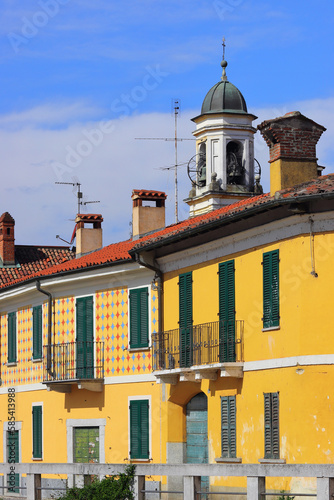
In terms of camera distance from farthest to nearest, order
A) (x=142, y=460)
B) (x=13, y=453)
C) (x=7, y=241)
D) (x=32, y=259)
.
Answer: (x=32, y=259) → (x=7, y=241) → (x=13, y=453) → (x=142, y=460)

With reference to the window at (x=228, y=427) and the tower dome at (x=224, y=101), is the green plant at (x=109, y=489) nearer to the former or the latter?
the window at (x=228, y=427)

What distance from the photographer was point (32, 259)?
48.5m

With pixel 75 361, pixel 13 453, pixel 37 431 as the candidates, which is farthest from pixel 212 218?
pixel 13 453

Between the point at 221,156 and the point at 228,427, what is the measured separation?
62.9ft

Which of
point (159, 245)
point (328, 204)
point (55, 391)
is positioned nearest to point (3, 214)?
point (55, 391)

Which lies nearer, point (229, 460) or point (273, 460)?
point (273, 460)

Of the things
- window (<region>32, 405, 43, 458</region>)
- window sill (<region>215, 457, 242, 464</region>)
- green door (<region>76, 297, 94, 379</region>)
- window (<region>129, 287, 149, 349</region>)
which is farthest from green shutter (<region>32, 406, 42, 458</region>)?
window sill (<region>215, 457, 242, 464</region>)

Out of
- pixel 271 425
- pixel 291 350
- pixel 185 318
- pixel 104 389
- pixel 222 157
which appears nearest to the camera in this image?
pixel 291 350

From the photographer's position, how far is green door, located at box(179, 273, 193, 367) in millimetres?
27156

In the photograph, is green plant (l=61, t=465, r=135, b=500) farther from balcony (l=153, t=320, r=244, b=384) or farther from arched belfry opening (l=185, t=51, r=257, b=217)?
arched belfry opening (l=185, t=51, r=257, b=217)

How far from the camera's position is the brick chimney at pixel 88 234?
39.3 meters

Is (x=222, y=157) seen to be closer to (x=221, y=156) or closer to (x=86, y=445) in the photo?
(x=221, y=156)

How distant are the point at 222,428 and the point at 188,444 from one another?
2.89 metres

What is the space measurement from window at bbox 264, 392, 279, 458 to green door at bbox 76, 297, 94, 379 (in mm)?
8821
